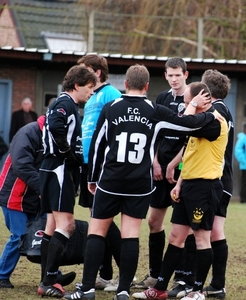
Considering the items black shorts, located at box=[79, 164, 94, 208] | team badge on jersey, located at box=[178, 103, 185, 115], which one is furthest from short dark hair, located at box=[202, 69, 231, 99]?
black shorts, located at box=[79, 164, 94, 208]

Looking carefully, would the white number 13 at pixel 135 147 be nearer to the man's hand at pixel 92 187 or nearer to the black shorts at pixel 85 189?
the man's hand at pixel 92 187

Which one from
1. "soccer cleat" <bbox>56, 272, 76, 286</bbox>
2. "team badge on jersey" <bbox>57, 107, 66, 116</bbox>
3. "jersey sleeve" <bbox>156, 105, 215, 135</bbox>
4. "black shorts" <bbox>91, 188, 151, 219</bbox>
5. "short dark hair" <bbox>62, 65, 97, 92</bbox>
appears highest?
"short dark hair" <bbox>62, 65, 97, 92</bbox>

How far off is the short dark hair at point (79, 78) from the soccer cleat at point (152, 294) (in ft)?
6.10

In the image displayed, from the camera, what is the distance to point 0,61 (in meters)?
19.7

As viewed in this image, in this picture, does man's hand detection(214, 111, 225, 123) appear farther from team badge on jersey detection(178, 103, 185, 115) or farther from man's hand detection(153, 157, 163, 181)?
man's hand detection(153, 157, 163, 181)

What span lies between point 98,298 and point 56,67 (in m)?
13.3

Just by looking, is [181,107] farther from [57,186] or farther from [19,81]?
[19,81]

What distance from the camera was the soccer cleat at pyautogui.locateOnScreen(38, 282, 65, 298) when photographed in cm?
711

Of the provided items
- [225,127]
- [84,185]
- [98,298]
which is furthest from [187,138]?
[98,298]

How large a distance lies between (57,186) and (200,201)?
47.7 inches

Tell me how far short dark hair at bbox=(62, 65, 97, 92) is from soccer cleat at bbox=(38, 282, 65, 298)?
67.4 inches

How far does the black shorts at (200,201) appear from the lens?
22.9ft

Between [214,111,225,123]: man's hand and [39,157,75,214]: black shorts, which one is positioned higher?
[214,111,225,123]: man's hand

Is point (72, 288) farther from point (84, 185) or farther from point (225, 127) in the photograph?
point (225, 127)
